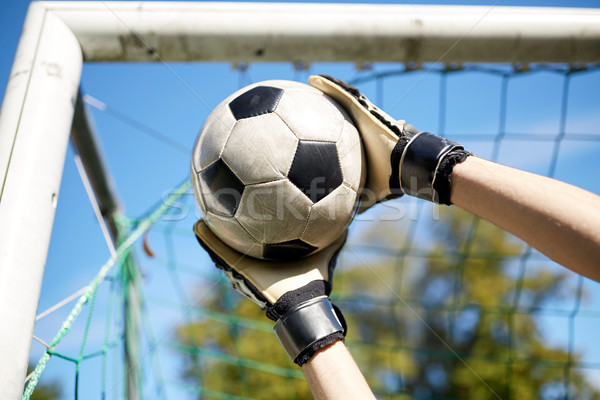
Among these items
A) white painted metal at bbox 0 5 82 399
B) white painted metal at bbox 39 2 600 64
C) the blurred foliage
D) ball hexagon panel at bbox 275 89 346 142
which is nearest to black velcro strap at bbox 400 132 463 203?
ball hexagon panel at bbox 275 89 346 142

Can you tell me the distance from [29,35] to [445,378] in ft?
36.8

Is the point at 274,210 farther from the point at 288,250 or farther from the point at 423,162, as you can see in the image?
the point at 423,162

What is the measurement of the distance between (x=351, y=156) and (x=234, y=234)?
42cm

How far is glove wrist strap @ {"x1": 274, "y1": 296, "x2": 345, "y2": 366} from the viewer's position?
127 centimetres

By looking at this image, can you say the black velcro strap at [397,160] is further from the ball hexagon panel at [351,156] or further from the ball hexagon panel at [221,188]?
the ball hexagon panel at [221,188]

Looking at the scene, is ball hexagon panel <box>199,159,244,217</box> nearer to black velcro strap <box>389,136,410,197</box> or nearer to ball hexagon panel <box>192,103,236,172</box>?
ball hexagon panel <box>192,103,236,172</box>

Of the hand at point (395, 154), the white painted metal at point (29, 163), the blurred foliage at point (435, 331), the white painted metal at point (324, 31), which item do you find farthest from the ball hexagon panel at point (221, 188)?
the blurred foliage at point (435, 331)

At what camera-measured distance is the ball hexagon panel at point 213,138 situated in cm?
147

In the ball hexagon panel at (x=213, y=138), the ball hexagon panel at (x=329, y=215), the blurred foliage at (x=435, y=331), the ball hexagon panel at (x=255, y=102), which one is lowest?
the blurred foliage at (x=435, y=331)

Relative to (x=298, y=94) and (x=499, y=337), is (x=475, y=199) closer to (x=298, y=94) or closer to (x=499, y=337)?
(x=298, y=94)

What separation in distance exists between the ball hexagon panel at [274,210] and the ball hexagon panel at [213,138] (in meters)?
0.17

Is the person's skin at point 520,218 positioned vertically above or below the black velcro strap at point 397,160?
below

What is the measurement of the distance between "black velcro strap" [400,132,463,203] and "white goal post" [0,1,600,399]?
2.52ft

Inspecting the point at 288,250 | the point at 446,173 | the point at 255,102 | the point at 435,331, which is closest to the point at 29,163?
the point at 255,102
